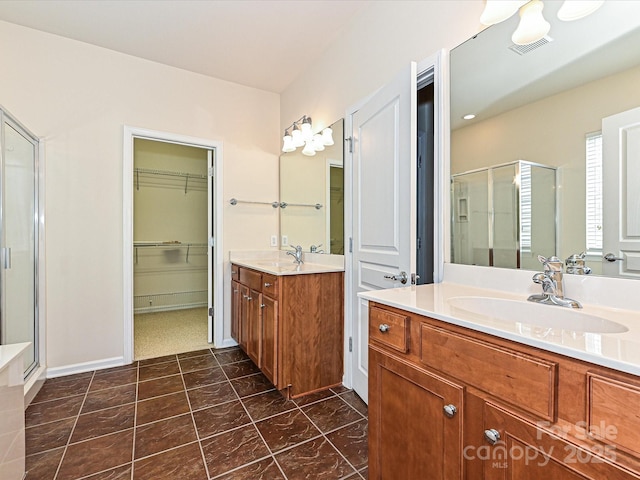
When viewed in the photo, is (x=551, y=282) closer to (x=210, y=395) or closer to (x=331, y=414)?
(x=331, y=414)

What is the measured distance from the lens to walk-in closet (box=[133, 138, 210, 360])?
420 centimetres

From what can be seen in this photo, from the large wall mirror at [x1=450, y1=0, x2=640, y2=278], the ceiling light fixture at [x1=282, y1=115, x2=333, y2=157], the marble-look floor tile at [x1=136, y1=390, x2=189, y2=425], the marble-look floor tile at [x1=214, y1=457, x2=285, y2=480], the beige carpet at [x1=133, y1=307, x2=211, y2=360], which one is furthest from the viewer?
the beige carpet at [x1=133, y1=307, x2=211, y2=360]

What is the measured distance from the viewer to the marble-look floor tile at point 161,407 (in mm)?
1801

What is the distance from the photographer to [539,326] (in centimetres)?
86

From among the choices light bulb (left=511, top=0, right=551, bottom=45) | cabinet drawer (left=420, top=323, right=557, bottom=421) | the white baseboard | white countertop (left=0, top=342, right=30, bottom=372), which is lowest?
the white baseboard

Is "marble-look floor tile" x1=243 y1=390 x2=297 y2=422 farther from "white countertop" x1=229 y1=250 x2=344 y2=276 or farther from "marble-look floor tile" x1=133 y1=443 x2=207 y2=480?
"white countertop" x1=229 y1=250 x2=344 y2=276

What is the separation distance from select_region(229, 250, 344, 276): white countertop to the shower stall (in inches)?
36.6

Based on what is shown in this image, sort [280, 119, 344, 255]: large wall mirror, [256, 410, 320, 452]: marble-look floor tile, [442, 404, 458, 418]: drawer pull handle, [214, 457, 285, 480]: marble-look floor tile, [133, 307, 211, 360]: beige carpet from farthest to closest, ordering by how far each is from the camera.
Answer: [133, 307, 211, 360]: beige carpet → [280, 119, 344, 255]: large wall mirror → [256, 410, 320, 452]: marble-look floor tile → [214, 457, 285, 480]: marble-look floor tile → [442, 404, 458, 418]: drawer pull handle

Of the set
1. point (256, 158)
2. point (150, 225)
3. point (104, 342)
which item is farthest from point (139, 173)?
point (104, 342)

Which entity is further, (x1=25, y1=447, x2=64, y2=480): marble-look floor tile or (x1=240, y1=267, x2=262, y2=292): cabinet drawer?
(x1=240, y1=267, x2=262, y2=292): cabinet drawer

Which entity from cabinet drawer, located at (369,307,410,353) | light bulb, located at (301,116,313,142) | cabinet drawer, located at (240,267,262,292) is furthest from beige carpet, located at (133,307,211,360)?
cabinet drawer, located at (369,307,410,353)

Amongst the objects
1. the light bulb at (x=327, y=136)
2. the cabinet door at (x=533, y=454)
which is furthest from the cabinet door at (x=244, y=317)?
the cabinet door at (x=533, y=454)

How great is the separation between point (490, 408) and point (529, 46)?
134cm

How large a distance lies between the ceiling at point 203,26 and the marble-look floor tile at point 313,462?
266 cm
